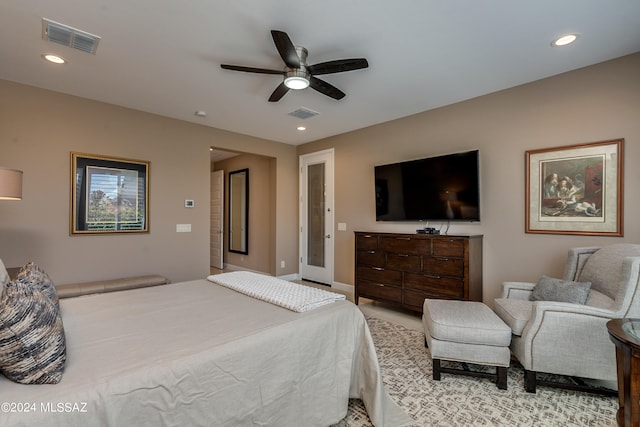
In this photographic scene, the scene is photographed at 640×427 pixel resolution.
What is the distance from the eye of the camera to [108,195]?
379 centimetres

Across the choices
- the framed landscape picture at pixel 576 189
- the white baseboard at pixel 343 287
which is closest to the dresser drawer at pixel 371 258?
the white baseboard at pixel 343 287

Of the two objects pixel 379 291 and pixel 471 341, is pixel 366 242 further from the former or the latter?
pixel 471 341

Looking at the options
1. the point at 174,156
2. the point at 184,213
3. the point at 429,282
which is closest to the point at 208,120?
the point at 174,156

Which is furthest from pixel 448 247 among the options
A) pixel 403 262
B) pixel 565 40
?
pixel 565 40

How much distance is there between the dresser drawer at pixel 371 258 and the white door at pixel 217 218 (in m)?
4.04

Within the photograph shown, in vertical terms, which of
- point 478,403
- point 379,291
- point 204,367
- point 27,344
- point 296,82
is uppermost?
point 296,82

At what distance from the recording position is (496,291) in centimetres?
353

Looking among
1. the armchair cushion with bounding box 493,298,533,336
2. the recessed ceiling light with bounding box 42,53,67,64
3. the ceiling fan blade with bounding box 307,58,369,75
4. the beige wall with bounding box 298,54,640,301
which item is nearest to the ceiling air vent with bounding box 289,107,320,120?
the beige wall with bounding box 298,54,640,301

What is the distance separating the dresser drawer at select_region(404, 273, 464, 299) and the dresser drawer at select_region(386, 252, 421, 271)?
0.29 ft

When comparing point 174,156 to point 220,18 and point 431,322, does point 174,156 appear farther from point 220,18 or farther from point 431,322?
point 431,322

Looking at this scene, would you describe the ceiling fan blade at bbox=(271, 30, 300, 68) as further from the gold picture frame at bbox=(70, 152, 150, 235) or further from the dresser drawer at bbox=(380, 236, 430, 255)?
the gold picture frame at bbox=(70, 152, 150, 235)

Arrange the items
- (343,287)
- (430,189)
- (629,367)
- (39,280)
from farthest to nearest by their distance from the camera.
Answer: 1. (343,287)
2. (430,189)
3. (39,280)
4. (629,367)

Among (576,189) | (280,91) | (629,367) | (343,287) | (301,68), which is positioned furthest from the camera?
(343,287)

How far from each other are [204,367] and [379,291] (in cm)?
306
